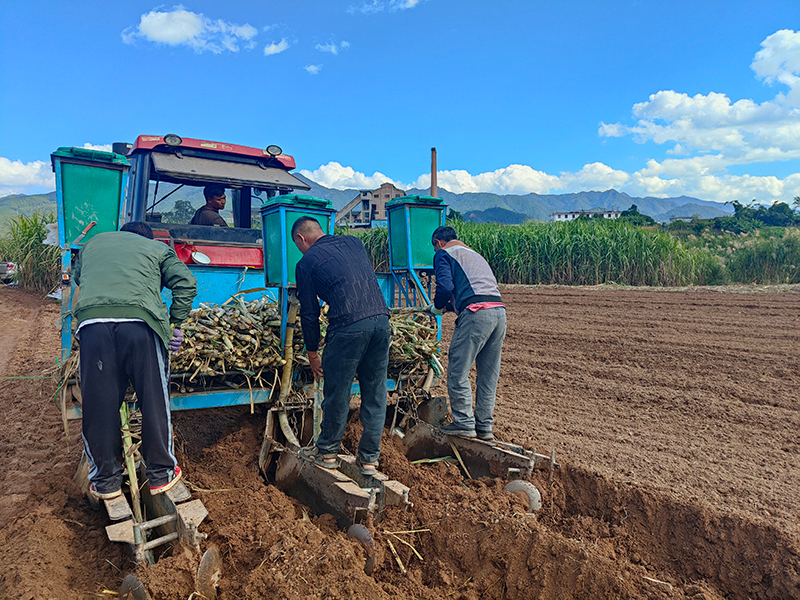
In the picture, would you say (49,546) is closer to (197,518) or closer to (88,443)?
(88,443)

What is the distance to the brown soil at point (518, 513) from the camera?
8.94 feet

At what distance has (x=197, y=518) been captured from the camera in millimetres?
2779

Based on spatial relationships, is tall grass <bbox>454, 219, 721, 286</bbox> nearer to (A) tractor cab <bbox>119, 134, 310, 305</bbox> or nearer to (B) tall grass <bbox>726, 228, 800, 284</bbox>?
(B) tall grass <bbox>726, 228, 800, 284</bbox>

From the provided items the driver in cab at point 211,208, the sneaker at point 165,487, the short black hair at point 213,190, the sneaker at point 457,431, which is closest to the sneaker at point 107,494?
the sneaker at point 165,487

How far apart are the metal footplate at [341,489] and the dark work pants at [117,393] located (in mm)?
782

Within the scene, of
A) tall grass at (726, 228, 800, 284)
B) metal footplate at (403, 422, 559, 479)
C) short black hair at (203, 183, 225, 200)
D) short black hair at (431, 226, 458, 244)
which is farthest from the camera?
tall grass at (726, 228, 800, 284)

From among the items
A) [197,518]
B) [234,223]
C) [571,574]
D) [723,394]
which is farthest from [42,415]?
[723,394]

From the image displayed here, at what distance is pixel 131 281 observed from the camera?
3.17m

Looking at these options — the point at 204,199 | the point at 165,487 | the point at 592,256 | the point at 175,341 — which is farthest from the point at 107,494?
the point at 592,256

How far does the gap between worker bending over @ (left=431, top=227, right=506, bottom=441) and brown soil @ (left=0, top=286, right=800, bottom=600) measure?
1.55 feet

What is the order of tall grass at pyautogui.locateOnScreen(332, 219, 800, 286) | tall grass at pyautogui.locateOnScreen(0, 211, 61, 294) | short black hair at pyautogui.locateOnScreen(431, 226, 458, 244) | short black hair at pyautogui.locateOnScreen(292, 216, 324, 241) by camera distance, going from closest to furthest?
short black hair at pyautogui.locateOnScreen(292, 216, 324, 241), short black hair at pyautogui.locateOnScreen(431, 226, 458, 244), tall grass at pyautogui.locateOnScreen(0, 211, 61, 294), tall grass at pyautogui.locateOnScreen(332, 219, 800, 286)

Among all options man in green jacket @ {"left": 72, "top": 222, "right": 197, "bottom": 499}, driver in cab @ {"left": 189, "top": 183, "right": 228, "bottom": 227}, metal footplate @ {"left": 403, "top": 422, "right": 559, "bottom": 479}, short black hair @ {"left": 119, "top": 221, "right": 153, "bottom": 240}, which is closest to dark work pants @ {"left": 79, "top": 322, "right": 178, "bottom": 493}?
man in green jacket @ {"left": 72, "top": 222, "right": 197, "bottom": 499}

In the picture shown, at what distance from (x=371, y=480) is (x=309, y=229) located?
1690 mm

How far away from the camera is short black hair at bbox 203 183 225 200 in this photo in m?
5.55
